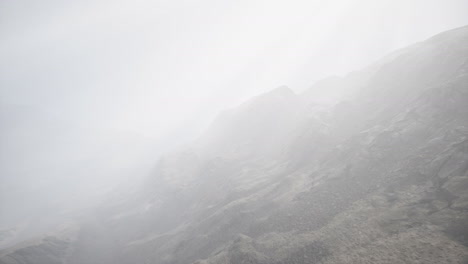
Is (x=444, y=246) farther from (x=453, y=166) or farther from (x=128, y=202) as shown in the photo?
(x=128, y=202)

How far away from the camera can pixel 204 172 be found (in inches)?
2972

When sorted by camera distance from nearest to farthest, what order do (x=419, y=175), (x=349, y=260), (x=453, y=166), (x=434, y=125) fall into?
(x=349, y=260)
(x=453, y=166)
(x=419, y=175)
(x=434, y=125)

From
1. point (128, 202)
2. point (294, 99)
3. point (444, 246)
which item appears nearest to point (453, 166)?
point (444, 246)

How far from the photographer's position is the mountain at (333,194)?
21969 millimetres

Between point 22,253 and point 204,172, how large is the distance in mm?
48938

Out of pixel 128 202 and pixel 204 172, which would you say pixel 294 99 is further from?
pixel 128 202

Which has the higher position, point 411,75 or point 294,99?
point 294,99

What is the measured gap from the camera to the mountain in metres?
22.0

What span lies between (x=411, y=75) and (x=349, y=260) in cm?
5240

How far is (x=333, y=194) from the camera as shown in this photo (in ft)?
110

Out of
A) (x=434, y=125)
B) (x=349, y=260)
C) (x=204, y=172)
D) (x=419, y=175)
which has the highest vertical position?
(x=204, y=172)

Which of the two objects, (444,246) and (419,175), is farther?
(419,175)

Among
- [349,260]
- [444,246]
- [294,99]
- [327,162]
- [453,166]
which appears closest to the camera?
[444,246]

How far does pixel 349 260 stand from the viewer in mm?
20703
